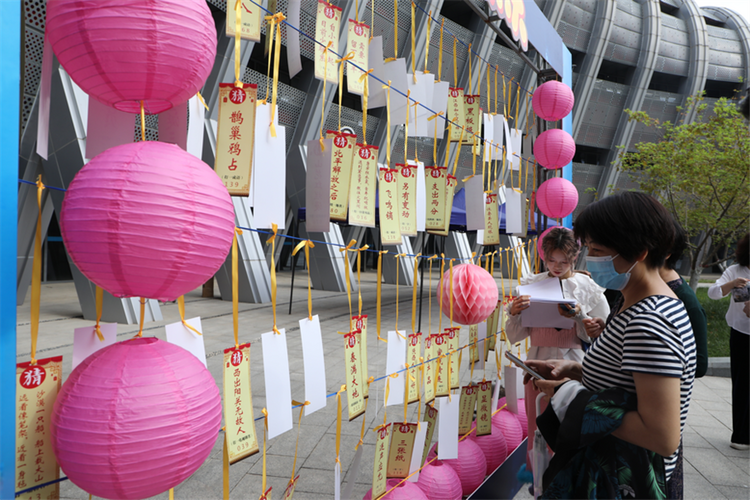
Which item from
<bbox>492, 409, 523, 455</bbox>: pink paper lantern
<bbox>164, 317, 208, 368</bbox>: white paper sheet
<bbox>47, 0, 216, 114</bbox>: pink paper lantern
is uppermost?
<bbox>47, 0, 216, 114</bbox>: pink paper lantern

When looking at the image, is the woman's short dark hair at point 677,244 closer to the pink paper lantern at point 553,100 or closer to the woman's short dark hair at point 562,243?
the woman's short dark hair at point 562,243

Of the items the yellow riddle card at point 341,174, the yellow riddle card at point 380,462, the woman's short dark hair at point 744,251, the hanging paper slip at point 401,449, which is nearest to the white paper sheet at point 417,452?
the hanging paper slip at point 401,449

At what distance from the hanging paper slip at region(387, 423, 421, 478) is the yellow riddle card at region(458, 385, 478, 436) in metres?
0.50

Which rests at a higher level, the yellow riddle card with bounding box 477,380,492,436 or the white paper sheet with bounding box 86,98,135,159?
the white paper sheet with bounding box 86,98,135,159

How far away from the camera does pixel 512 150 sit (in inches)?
114

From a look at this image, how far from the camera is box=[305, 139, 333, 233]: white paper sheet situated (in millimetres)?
1302

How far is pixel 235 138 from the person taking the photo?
1.05m

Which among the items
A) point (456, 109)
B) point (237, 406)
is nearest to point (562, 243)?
point (456, 109)

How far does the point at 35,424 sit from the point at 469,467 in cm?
174

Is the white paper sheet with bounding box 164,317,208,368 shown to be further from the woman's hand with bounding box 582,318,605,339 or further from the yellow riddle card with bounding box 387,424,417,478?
the woman's hand with bounding box 582,318,605,339

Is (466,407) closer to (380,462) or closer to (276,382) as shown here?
(380,462)

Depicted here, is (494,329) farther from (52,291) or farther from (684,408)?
(52,291)

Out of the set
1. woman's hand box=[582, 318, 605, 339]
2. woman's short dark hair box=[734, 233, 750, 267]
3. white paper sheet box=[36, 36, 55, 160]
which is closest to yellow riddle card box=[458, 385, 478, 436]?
woman's hand box=[582, 318, 605, 339]

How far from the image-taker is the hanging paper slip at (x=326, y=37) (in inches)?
54.2
